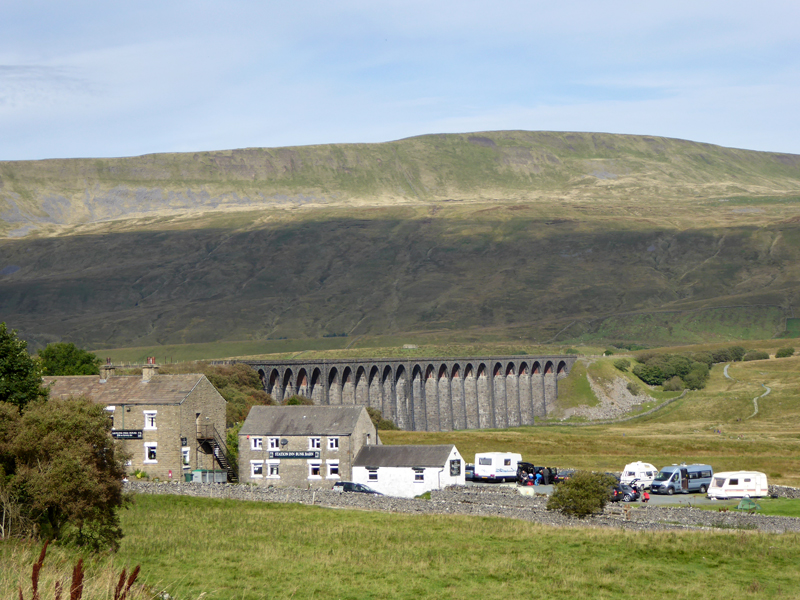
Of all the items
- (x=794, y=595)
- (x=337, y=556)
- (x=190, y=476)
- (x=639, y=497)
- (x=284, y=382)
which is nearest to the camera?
(x=794, y=595)

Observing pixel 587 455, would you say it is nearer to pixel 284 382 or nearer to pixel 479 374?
pixel 284 382

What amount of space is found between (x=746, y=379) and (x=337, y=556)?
142079 millimetres

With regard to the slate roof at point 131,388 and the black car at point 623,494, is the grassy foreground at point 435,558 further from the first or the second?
the slate roof at point 131,388

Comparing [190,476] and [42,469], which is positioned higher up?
[42,469]

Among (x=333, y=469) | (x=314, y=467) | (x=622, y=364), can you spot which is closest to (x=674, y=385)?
(x=622, y=364)

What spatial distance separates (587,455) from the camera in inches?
3374

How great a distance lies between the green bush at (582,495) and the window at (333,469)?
20745mm

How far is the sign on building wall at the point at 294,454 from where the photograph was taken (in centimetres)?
6059

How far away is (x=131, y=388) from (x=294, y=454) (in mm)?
12099

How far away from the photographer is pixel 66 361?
9131 cm

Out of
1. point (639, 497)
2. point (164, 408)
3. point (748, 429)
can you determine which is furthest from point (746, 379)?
point (164, 408)

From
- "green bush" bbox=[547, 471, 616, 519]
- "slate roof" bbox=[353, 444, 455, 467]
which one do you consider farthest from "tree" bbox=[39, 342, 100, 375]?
"green bush" bbox=[547, 471, 616, 519]

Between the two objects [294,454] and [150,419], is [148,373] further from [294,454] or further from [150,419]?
[294,454]

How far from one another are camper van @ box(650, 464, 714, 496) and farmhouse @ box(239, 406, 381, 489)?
1953 cm
